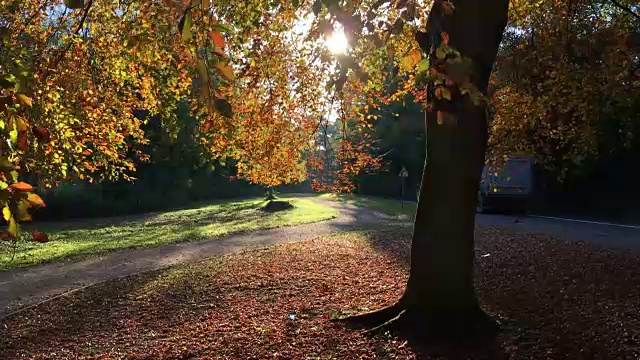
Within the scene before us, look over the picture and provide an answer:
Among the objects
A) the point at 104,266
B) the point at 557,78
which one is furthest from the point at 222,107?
the point at 104,266

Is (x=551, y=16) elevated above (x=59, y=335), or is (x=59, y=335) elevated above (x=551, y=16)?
(x=551, y=16)

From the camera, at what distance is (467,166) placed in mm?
5887

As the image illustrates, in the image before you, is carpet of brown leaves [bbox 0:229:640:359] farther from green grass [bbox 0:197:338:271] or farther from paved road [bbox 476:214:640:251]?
green grass [bbox 0:197:338:271]

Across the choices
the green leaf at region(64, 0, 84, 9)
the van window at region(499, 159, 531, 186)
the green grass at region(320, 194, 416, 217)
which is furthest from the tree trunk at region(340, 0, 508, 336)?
the green grass at region(320, 194, 416, 217)

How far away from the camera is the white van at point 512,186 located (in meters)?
25.7

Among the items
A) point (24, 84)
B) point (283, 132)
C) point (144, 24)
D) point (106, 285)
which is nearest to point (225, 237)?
point (106, 285)

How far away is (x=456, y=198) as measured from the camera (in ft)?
19.4

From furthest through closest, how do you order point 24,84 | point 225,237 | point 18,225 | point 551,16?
point 225,237 → point 551,16 → point 24,84 → point 18,225

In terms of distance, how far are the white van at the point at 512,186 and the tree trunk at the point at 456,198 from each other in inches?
799

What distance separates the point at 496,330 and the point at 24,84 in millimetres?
5544

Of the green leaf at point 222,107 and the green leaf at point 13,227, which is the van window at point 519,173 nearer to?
the green leaf at point 222,107

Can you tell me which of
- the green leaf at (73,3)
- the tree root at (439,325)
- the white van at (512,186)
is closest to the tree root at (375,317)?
the tree root at (439,325)

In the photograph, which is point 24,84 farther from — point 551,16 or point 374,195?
point 374,195

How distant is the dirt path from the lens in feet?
35.9
